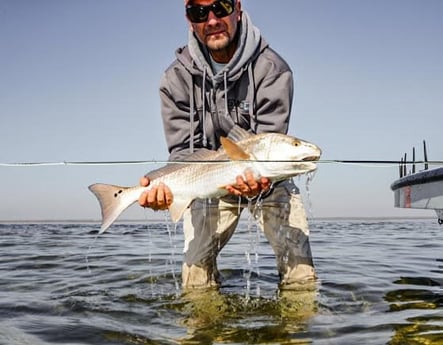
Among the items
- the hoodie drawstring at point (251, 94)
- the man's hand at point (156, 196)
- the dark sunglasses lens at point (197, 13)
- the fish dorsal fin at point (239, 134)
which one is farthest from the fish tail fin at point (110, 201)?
the dark sunglasses lens at point (197, 13)

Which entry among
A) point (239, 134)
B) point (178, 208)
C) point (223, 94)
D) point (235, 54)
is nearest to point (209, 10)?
point (235, 54)

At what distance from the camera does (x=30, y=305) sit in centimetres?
489

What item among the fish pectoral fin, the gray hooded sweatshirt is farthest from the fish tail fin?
the gray hooded sweatshirt

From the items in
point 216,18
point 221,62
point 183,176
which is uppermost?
point 216,18

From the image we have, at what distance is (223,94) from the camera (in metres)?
5.39

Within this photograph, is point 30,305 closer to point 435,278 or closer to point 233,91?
point 233,91

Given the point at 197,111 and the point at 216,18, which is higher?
the point at 216,18

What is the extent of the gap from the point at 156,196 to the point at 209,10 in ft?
5.83

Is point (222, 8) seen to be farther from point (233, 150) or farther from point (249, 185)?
point (249, 185)

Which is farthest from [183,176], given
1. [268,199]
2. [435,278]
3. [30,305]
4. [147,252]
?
[147,252]

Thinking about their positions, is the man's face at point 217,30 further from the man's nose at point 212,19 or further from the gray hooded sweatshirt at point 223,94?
the gray hooded sweatshirt at point 223,94

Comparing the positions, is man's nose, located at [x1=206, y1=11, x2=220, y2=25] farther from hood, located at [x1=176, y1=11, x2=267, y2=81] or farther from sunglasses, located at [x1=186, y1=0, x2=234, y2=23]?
hood, located at [x1=176, y1=11, x2=267, y2=81]

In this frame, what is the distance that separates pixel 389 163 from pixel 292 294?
1.66 metres

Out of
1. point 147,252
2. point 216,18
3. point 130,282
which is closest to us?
point 216,18
